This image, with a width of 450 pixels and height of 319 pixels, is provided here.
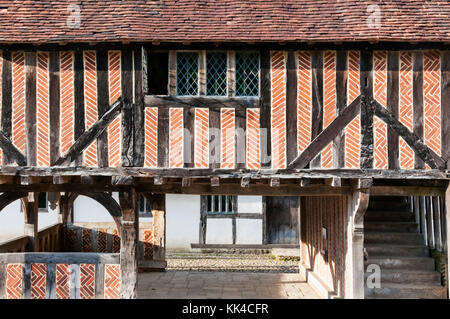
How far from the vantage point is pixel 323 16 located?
281 inches

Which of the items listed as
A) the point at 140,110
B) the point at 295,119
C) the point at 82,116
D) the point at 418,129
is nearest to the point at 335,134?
the point at 295,119

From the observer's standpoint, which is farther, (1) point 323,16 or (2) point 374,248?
(2) point 374,248

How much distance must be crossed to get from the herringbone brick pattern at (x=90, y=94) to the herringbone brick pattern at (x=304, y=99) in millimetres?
2932

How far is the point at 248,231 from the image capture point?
46.1 ft

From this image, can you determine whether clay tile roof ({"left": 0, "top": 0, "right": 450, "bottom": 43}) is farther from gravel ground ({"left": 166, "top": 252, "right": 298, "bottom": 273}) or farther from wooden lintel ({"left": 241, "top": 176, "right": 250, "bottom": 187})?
gravel ground ({"left": 166, "top": 252, "right": 298, "bottom": 273})

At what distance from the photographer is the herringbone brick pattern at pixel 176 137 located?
272 inches

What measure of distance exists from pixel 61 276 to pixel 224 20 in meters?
4.48

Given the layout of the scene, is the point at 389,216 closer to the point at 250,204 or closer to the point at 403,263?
the point at 403,263

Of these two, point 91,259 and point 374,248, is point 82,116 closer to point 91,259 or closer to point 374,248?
point 91,259

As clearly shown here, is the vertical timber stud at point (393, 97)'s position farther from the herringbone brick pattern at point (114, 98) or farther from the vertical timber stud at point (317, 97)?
the herringbone brick pattern at point (114, 98)

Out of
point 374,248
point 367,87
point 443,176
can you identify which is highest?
point 367,87

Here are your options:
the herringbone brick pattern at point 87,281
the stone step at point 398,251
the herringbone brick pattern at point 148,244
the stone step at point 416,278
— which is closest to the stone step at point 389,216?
the stone step at point 398,251

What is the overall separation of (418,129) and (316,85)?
1.58 m

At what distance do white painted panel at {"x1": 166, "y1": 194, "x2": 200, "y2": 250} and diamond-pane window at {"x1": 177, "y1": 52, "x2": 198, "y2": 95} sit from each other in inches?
288
